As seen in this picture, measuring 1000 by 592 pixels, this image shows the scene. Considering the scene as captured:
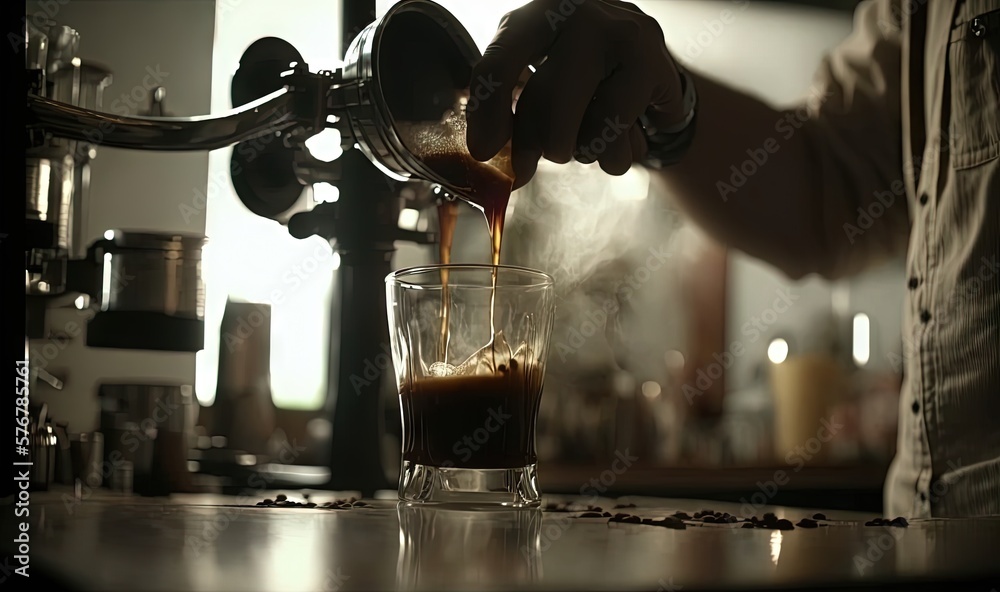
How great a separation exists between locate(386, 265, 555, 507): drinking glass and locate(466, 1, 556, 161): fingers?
10cm

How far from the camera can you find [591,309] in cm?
253

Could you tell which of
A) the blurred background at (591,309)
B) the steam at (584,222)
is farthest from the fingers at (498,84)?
the steam at (584,222)

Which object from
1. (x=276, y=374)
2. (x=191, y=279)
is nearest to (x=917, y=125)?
(x=191, y=279)

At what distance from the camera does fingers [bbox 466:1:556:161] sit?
74 cm

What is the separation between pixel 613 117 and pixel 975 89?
1.96 feet

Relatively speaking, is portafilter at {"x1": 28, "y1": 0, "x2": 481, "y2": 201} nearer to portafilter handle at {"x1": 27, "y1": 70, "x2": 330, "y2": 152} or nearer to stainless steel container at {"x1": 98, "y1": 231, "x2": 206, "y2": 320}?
portafilter handle at {"x1": 27, "y1": 70, "x2": 330, "y2": 152}

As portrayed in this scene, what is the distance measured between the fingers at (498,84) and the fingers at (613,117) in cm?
9

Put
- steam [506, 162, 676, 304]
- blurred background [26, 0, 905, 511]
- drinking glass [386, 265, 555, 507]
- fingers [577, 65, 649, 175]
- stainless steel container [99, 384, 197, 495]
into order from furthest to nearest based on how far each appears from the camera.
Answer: steam [506, 162, 676, 304]
blurred background [26, 0, 905, 511]
stainless steel container [99, 384, 197, 495]
fingers [577, 65, 649, 175]
drinking glass [386, 265, 555, 507]

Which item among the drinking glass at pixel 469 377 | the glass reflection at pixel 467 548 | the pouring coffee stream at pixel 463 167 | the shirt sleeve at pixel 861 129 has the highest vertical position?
the shirt sleeve at pixel 861 129

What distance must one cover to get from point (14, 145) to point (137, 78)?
0.55 meters

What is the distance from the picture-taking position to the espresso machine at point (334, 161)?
0.78 m

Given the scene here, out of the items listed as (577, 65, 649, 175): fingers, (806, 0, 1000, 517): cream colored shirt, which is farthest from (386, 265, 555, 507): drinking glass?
(806, 0, 1000, 517): cream colored shirt

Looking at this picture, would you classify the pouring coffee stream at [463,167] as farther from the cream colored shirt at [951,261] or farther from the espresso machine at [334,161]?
the cream colored shirt at [951,261]

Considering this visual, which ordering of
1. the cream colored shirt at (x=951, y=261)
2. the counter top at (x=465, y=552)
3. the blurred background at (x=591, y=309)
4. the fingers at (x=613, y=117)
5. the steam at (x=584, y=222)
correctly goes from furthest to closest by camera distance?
the steam at (x=584, y=222) < the blurred background at (x=591, y=309) < the cream colored shirt at (x=951, y=261) < the fingers at (x=613, y=117) < the counter top at (x=465, y=552)
